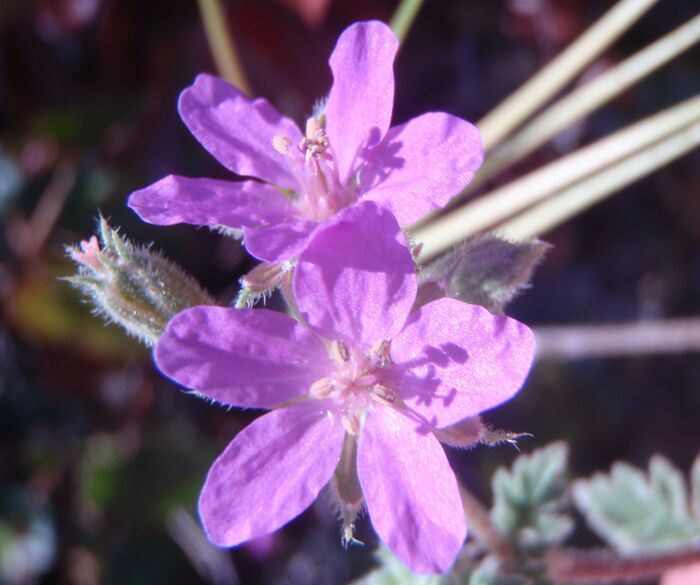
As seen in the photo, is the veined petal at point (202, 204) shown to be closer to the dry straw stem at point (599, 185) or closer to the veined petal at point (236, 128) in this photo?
the veined petal at point (236, 128)

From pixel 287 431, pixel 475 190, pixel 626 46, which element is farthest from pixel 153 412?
pixel 626 46

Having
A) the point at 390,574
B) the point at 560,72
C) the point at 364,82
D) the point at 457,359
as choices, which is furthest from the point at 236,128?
the point at 560,72

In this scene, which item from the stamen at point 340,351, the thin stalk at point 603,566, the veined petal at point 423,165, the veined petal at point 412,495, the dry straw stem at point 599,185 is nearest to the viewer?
the veined petal at point 412,495

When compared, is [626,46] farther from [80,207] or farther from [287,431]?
[287,431]

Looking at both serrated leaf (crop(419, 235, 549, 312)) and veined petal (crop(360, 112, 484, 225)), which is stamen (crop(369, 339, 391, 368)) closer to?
serrated leaf (crop(419, 235, 549, 312))

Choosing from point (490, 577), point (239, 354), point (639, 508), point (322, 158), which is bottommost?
point (639, 508)

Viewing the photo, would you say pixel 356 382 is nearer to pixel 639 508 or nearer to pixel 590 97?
pixel 639 508

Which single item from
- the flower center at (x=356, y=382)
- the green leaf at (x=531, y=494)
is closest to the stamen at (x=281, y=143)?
the flower center at (x=356, y=382)

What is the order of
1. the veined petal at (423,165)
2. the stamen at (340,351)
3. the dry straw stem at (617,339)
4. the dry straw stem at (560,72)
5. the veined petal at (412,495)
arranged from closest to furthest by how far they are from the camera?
the veined petal at (412,495), the veined petal at (423,165), the stamen at (340,351), the dry straw stem at (560,72), the dry straw stem at (617,339)
